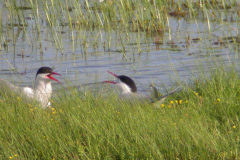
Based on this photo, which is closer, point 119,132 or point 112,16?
point 119,132

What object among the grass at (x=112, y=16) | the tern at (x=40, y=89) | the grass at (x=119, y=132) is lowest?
the grass at (x=119, y=132)

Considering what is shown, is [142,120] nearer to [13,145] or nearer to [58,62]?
[13,145]

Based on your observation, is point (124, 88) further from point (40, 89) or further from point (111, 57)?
point (111, 57)

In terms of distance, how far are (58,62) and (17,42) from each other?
2536 mm

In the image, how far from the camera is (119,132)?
299 centimetres

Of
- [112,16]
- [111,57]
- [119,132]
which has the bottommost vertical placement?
[119,132]

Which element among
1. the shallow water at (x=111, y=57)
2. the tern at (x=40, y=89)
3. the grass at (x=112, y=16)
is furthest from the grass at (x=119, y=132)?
the shallow water at (x=111, y=57)

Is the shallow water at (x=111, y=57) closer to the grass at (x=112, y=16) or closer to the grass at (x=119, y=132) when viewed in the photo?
the grass at (x=112, y=16)

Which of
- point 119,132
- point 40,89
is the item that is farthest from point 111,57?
point 119,132

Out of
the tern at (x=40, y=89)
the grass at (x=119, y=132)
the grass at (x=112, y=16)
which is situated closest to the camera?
the grass at (x=119, y=132)

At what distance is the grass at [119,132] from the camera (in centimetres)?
276

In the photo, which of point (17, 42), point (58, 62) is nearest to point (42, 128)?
point (58, 62)

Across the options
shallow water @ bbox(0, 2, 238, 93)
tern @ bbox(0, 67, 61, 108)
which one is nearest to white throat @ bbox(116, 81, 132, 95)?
shallow water @ bbox(0, 2, 238, 93)

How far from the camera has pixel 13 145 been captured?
9.97 feet
